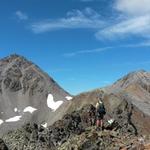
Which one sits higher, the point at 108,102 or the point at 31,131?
the point at 108,102

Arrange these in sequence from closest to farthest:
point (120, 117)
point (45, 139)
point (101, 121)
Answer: point (101, 121) < point (45, 139) < point (120, 117)

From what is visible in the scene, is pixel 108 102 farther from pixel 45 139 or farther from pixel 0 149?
pixel 0 149

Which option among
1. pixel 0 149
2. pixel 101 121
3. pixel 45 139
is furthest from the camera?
pixel 45 139

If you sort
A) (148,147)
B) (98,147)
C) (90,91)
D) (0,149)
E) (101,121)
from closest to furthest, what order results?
(148,147) → (98,147) → (101,121) → (0,149) → (90,91)

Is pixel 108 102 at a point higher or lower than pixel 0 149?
higher

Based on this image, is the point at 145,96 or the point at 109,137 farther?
the point at 145,96

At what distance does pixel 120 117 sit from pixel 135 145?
375 feet

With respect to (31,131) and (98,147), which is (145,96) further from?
(98,147)

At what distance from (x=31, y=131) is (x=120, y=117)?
8020cm

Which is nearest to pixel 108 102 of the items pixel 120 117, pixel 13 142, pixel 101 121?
pixel 120 117

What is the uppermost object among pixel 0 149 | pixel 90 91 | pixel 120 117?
pixel 90 91

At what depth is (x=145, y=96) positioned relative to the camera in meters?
188

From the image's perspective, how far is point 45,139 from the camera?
245ft

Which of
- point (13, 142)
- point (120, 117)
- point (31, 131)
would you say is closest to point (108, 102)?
point (120, 117)
